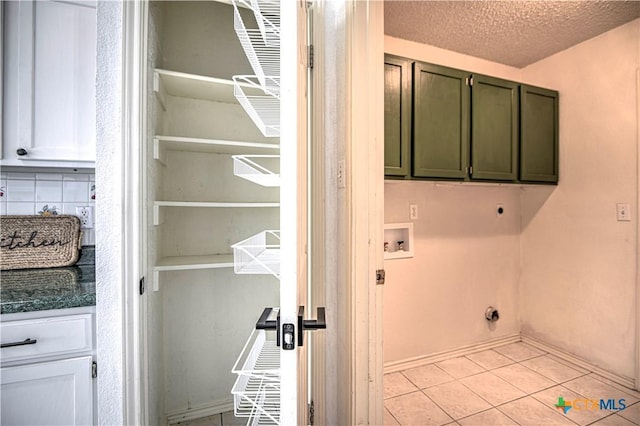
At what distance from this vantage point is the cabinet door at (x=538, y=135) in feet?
6.77

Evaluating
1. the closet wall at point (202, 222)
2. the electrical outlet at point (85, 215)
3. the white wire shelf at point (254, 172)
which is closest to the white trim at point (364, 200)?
the white wire shelf at point (254, 172)

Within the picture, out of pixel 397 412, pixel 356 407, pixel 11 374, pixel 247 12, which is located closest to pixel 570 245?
pixel 397 412

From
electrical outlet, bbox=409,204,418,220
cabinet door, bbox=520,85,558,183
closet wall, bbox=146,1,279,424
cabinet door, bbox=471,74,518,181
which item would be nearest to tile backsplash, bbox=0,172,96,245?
closet wall, bbox=146,1,279,424

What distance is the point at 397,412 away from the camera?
5.41 ft

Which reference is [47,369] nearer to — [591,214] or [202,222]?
[202,222]

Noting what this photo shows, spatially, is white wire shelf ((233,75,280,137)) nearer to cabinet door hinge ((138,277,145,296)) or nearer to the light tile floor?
cabinet door hinge ((138,277,145,296))

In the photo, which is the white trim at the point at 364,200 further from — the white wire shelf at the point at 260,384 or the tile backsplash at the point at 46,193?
the tile backsplash at the point at 46,193

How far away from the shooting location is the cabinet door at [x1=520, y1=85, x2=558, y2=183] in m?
2.06

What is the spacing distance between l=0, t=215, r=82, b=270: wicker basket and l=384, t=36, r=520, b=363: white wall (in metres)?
1.87

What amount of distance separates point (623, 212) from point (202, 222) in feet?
8.88

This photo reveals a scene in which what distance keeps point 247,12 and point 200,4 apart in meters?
0.27

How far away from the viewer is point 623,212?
1.87 metres

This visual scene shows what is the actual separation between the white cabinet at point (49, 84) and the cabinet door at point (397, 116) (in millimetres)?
1519

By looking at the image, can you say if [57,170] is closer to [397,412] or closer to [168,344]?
[168,344]
